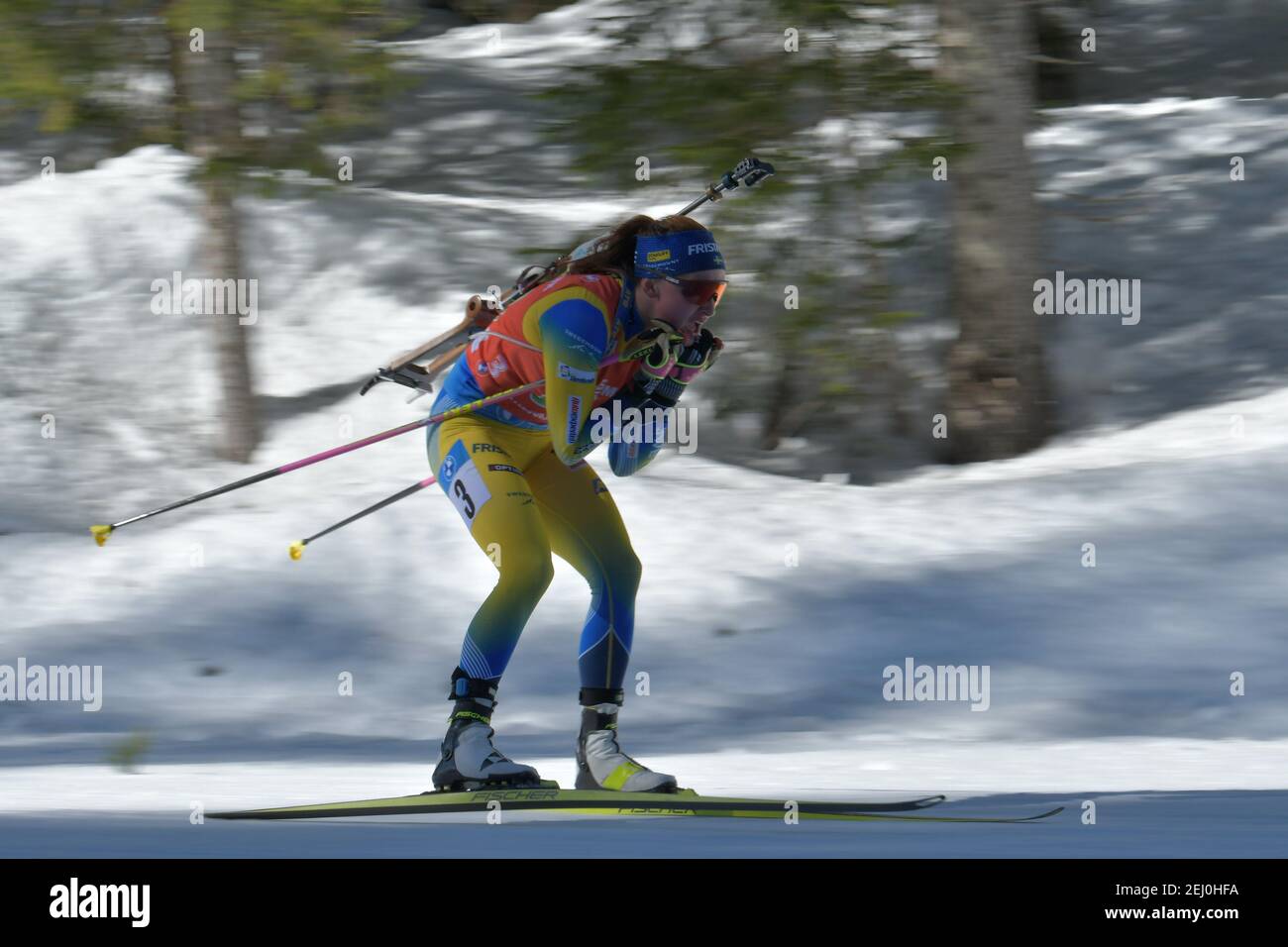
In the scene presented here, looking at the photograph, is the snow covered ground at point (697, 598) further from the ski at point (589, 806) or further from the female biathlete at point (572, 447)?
the female biathlete at point (572, 447)

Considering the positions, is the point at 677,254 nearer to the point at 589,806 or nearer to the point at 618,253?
the point at 618,253

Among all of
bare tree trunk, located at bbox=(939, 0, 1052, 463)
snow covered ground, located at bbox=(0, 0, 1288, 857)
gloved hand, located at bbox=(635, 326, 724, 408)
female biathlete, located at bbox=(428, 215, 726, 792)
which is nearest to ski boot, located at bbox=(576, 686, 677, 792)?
female biathlete, located at bbox=(428, 215, 726, 792)

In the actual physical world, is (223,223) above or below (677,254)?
above

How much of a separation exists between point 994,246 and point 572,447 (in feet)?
22.4

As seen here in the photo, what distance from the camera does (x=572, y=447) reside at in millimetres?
4773

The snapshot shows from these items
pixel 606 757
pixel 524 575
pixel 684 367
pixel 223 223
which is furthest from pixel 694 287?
pixel 223 223

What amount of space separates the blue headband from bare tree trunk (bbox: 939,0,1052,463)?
19.6 feet

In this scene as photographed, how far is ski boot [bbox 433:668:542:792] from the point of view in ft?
16.2

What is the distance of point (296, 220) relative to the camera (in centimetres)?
1448

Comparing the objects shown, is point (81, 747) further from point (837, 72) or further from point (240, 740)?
point (837, 72)

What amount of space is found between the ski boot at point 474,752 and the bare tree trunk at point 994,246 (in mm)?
6607

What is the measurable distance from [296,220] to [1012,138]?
6.63 metres

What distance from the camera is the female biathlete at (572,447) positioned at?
4.85 meters

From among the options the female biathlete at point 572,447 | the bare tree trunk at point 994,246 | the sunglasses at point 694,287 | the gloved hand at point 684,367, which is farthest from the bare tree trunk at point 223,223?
the sunglasses at point 694,287
